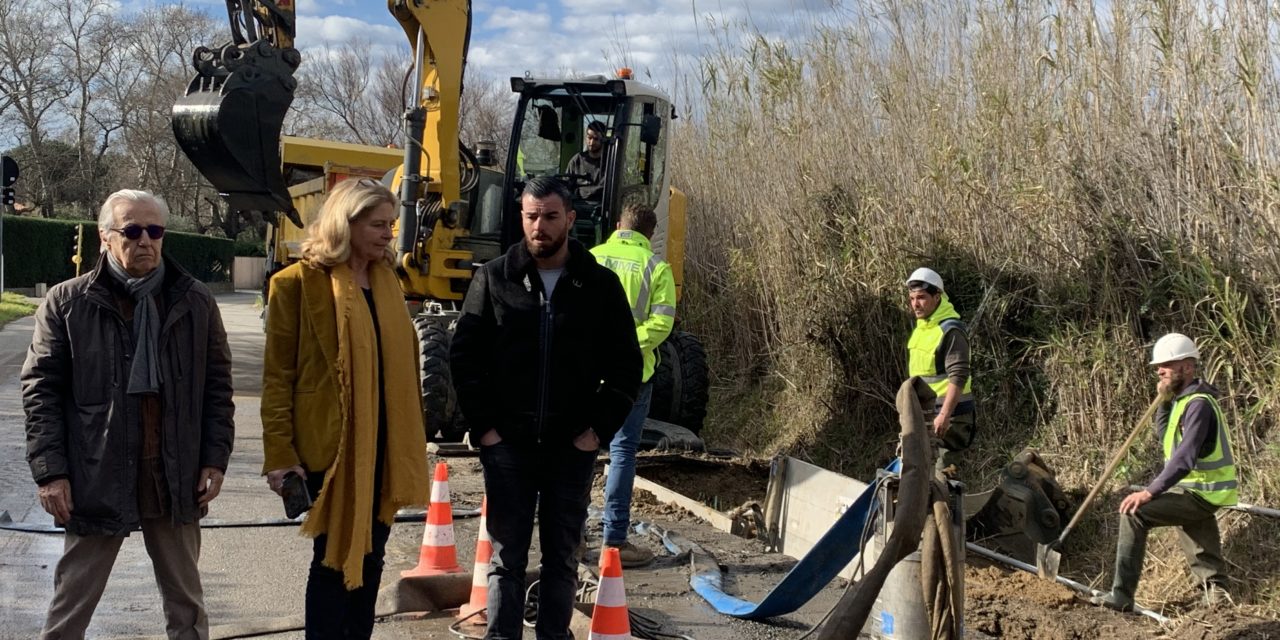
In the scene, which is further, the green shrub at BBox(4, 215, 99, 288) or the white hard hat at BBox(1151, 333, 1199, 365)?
the green shrub at BBox(4, 215, 99, 288)

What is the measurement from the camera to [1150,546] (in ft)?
22.5

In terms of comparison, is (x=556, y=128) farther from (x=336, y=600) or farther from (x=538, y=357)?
(x=336, y=600)

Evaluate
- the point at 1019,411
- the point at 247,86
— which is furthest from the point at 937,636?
Answer: the point at 247,86

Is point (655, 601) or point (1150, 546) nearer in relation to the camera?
point (655, 601)

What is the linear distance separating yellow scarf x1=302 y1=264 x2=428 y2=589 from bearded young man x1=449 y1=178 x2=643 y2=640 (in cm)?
36

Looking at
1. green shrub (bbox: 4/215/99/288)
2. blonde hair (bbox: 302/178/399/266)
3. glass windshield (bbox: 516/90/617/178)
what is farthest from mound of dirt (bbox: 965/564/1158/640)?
green shrub (bbox: 4/215/99/288)

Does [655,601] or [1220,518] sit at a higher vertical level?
[1220,518]

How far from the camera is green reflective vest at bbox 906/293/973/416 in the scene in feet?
24.7

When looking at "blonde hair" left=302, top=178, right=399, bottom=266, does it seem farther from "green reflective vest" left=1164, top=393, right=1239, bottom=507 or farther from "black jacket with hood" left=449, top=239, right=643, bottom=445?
"green reflective vest" left=1164, top=393, right=1239, bottom=507

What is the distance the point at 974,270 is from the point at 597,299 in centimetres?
519

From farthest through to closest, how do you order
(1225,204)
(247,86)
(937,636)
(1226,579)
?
(247,86)
(1225,204)
(1226,579)
(937,636)

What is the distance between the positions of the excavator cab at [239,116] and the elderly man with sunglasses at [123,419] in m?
5.50

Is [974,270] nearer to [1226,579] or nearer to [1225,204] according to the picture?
[1225,204]

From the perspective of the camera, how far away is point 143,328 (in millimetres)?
4031
